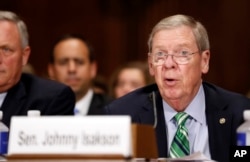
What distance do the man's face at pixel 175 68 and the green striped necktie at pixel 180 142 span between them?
14cm

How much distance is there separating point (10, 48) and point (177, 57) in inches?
42.7

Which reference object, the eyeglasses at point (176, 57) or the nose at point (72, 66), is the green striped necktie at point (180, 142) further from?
the nose at point (72, 66)

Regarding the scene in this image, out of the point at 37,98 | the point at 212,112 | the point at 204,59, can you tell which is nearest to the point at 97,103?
the point at 37,98

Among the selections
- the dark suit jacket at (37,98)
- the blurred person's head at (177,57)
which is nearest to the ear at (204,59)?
the blurred person's head at (177,57)

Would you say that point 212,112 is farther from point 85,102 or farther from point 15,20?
point 85,102

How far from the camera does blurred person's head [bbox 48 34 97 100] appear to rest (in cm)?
583

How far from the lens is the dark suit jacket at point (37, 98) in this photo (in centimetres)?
388

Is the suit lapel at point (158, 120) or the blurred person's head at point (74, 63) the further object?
the blurred person's head at point (74, 63)

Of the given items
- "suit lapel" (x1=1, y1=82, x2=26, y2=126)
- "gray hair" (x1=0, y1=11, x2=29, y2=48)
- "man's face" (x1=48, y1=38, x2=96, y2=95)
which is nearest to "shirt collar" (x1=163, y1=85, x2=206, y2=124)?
"suit lapel" (x1=1, y1=82, x2=26, y2=126)

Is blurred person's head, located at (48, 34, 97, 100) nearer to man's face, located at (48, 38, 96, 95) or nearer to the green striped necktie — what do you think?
man's face, located at (48, 38, 96, 95)

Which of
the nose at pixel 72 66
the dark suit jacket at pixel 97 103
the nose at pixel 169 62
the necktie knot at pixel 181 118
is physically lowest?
the dark suit jacket at pixel 97 103

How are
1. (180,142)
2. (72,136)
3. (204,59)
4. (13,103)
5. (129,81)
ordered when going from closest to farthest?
(72,136)
(180,142)
(204,59)
(13,103)
(129,81)

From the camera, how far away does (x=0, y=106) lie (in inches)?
154

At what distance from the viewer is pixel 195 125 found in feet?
11.2
